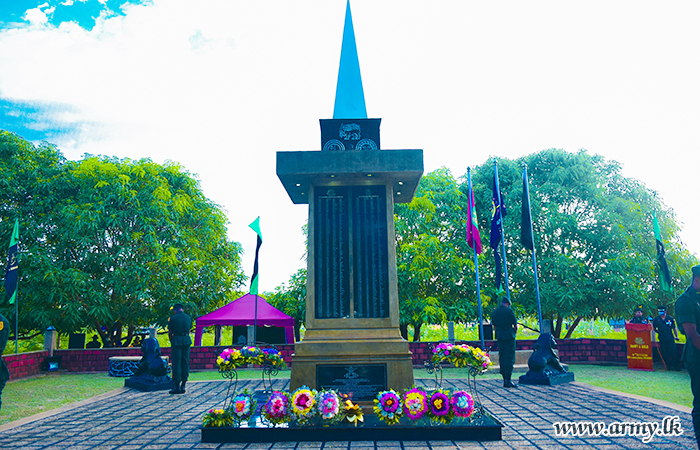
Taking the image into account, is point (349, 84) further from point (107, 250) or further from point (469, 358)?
point (107, 250)

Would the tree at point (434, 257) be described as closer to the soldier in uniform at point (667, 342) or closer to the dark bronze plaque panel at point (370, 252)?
the soldier in uniform at point (667, 342)

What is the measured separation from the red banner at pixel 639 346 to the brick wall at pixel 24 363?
20853 mm

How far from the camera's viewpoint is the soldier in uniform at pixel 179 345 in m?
10.4

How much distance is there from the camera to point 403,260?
66.3ft

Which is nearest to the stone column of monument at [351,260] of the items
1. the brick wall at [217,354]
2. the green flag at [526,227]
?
the green flag at [526,227]

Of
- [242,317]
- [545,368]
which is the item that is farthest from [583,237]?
[242,317]

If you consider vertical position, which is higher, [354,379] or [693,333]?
[693,333]

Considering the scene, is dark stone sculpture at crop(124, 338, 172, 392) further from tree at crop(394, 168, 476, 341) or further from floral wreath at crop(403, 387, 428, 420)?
tree at crop(394, 168, 476, 341)

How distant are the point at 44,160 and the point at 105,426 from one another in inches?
754

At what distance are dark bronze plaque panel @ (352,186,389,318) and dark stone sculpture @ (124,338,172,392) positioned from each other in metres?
6.90

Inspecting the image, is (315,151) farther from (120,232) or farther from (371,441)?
(120,232)

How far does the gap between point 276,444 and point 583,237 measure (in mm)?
19348

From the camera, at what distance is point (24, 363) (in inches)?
602

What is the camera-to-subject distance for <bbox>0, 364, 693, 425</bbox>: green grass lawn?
928 cm
